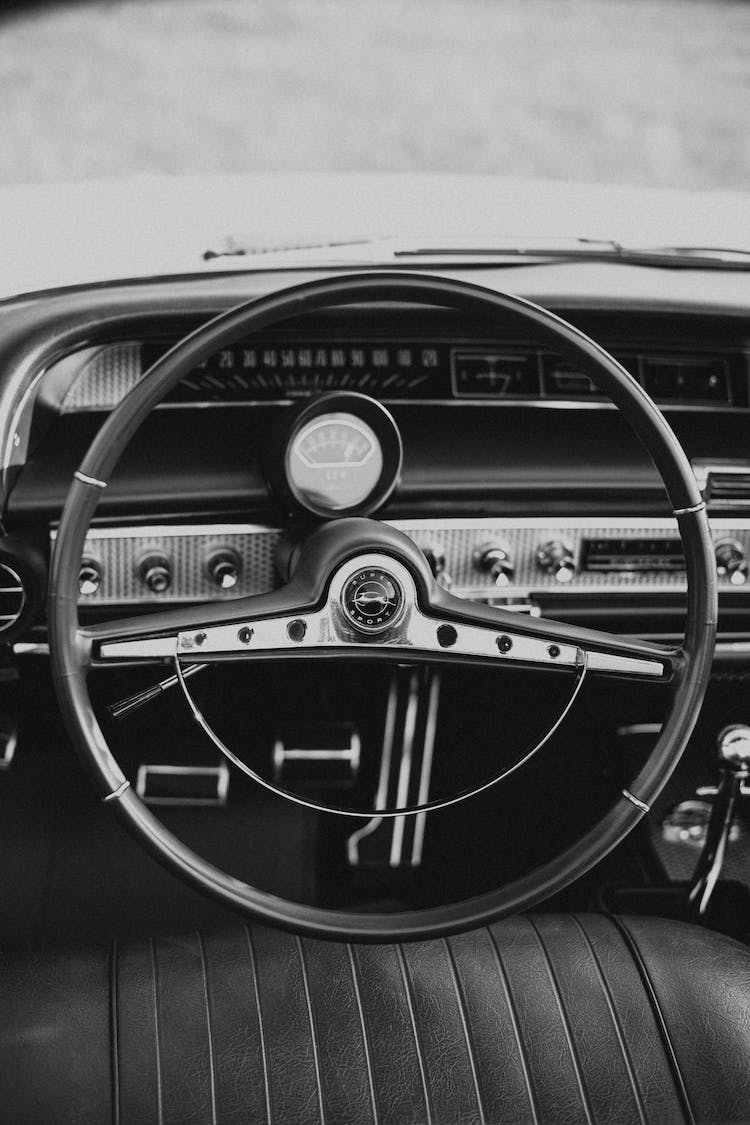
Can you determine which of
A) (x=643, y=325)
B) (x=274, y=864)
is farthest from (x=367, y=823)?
(x=643, y=325)

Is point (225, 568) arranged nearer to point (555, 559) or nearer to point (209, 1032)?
point (555, 559)

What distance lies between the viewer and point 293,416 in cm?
153

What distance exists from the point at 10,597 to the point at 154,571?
205mm

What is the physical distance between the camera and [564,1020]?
1.43 meters

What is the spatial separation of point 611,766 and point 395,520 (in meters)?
0.87

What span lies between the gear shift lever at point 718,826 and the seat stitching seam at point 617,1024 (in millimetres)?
342

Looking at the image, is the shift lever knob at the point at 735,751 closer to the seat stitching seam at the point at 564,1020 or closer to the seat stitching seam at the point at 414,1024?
the seat stitching seam at the point at 564,1020

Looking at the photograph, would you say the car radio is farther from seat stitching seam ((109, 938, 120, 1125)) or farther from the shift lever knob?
seat stitching seam ((109, 938, 120, 1125))

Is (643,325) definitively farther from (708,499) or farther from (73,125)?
(73,125)

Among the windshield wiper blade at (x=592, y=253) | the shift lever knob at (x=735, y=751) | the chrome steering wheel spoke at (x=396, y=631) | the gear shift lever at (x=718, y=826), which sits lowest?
the gear shift lever at (x=718, y=826)

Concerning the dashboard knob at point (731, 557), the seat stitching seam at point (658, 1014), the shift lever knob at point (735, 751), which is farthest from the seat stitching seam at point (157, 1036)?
the dashboard knob at point (731, 557)

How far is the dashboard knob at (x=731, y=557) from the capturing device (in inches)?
70.4

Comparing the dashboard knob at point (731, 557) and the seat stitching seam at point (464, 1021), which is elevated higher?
the dashboard knob at point (731, 557)

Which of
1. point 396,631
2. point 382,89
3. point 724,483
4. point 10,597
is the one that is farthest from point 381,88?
point 396,631
